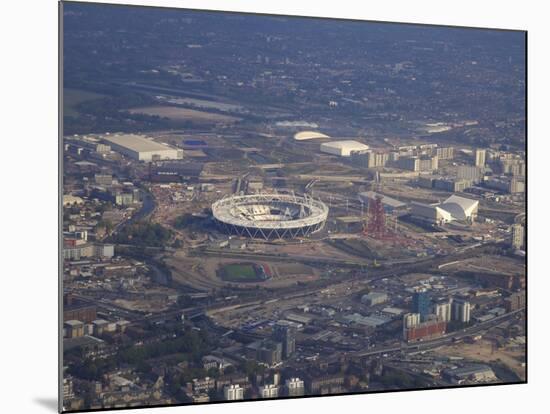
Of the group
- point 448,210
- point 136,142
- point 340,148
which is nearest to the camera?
point 136,142

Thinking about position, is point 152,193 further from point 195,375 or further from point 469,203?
point 469,203

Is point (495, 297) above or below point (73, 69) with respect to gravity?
below

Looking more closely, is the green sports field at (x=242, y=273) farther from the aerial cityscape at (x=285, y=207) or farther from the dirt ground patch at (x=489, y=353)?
the dirt ground patch at (x=489, y=353)

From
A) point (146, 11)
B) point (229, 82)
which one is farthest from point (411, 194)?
point (146, 11)

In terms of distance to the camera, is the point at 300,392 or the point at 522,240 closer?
the point at 300,392

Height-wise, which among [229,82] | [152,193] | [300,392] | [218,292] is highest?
[229,82]

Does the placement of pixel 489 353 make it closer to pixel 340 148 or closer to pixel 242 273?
pixel 340 148

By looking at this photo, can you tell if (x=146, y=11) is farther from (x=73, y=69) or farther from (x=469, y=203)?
(x=469, y=203)

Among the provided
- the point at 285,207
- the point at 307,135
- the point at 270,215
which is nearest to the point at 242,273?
the point at 270,215
